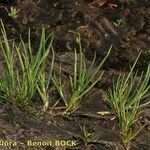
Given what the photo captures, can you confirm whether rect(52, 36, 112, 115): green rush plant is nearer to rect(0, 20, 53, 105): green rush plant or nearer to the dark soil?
the dark soil

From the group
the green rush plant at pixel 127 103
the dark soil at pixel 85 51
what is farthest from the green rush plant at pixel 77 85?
the green rush plant at pixel 127 103

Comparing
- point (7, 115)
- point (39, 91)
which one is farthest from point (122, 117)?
point (7, 115)

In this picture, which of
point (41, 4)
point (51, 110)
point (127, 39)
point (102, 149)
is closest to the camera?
point (102, 149)

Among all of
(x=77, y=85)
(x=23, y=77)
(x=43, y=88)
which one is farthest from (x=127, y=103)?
(x=23, y=77)

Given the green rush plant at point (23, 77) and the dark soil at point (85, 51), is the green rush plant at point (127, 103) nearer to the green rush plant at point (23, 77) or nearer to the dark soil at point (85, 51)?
the dark soil at point (85, 51)

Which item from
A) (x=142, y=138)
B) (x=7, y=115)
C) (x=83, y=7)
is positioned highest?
(x=83, y=7)

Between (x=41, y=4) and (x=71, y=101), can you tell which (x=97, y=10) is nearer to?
(x=41, y=4)

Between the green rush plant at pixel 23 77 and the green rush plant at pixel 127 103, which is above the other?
the green rush plant at pixel 23 77

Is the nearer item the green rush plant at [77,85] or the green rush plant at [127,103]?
the green rush plant at [127,103]
